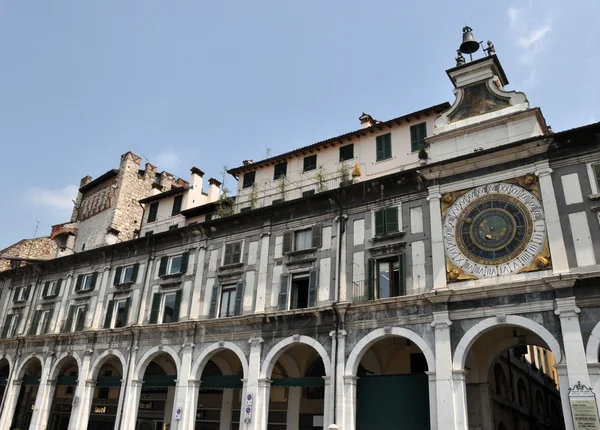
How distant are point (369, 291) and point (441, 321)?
3777mm

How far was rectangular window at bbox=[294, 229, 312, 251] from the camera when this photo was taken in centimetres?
2733

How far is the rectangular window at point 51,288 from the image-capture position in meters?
38.4

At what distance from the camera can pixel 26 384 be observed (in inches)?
1437

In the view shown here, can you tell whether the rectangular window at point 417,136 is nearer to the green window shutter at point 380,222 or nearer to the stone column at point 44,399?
the green window shutter at point 380,222

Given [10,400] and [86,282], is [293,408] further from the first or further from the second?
[10,400]

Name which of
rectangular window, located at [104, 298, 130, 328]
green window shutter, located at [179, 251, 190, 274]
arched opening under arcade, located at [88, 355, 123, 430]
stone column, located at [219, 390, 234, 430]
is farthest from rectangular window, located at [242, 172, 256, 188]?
arched opening under arcade, located at [88, 355, 123, 430]

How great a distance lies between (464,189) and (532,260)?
171 inches

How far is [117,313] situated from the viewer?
33312mm

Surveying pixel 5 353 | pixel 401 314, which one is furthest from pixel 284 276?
pixel 5 353

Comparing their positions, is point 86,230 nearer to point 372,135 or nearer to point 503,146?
point 372,135

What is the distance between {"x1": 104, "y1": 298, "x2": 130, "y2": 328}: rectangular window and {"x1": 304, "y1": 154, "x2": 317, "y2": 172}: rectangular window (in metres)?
14.1

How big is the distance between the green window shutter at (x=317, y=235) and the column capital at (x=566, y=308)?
11.4 metres

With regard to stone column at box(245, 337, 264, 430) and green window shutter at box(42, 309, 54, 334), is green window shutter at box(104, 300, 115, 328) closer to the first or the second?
green window shutter at box(42, 309, 54, 334)

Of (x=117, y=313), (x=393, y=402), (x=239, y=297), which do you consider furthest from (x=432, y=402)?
(x=117, y=313)
